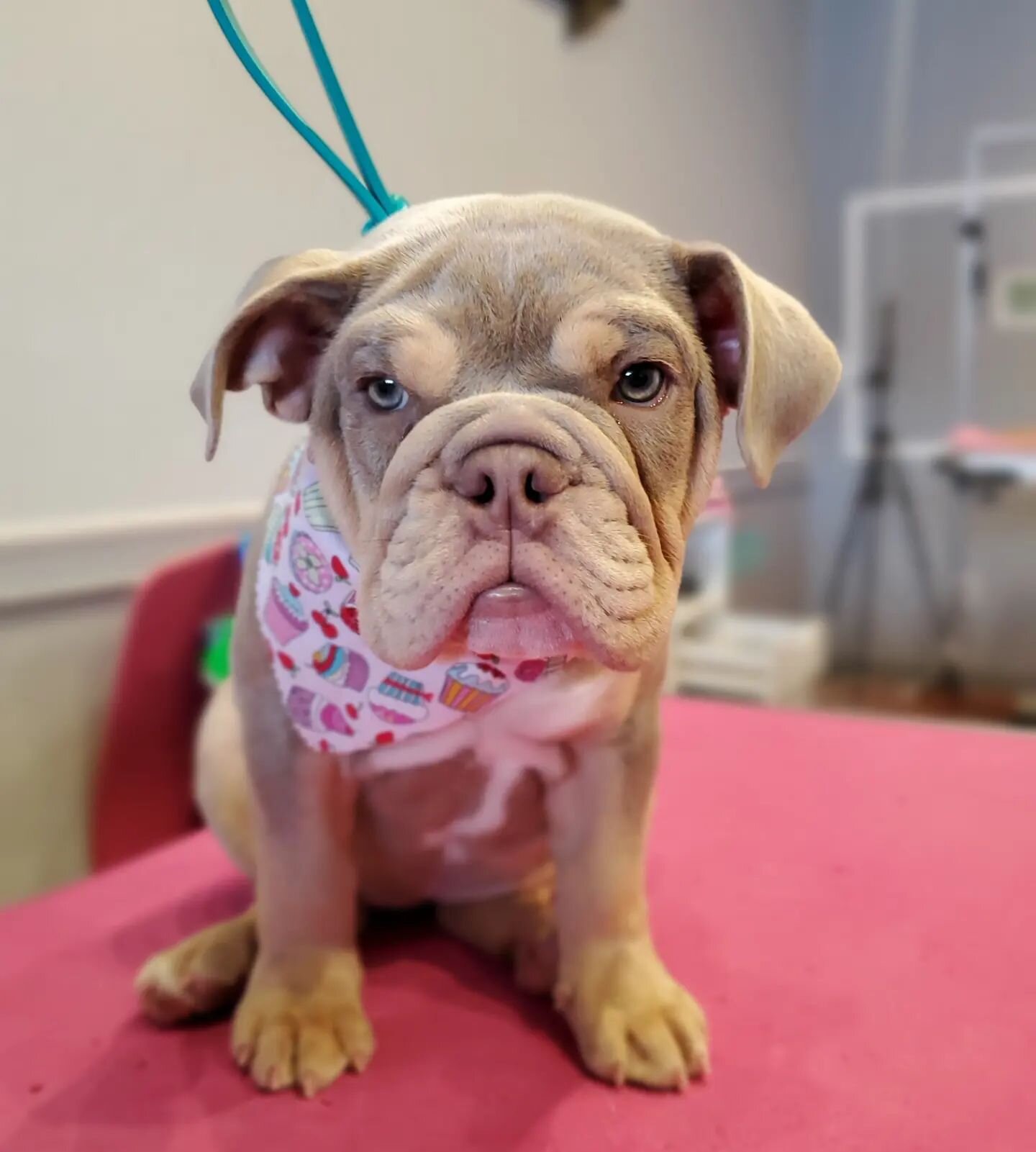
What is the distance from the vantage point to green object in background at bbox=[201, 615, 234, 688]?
4.41ft

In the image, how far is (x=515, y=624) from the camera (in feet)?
1.87

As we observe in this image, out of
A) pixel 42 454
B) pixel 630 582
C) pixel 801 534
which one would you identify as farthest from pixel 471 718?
pixel 801 534

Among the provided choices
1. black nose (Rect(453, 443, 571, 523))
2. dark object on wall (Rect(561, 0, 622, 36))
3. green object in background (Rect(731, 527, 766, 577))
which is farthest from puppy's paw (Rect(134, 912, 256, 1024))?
green object in background (Rect(731, 527, 766, 577))

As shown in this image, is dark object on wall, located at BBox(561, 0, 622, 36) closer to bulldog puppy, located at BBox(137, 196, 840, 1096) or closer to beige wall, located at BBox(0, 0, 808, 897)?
beige wall, located at BBox(0, 0, 808, 897)

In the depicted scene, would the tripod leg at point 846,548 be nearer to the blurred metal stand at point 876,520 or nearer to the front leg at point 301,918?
the blurred metal stand at point 876,520

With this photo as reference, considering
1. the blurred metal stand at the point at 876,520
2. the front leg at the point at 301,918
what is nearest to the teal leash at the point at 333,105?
the front leg at the point at 301,918

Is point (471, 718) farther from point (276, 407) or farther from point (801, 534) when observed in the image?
point (801, 534)

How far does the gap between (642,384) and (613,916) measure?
0.39m

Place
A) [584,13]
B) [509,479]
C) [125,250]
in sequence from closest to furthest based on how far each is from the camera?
[509,479]
[125,250]
[584,13]

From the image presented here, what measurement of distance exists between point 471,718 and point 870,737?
2.74 ft

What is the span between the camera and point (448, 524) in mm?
565

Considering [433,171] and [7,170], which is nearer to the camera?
[7,170]

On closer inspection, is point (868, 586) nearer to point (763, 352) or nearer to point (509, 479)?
point (763, 352)

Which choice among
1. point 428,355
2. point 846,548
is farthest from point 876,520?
point 428,355
